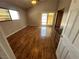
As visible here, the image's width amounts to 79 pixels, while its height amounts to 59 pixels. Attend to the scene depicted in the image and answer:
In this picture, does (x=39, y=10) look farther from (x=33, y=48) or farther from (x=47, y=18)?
(x=33, y=48)

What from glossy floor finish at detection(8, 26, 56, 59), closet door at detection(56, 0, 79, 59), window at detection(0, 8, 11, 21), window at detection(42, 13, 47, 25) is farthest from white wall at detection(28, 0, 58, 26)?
closet door at detection(56, 0, 79, 59)

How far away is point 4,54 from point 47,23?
22.6ft

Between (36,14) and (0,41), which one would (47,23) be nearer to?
(36,14)

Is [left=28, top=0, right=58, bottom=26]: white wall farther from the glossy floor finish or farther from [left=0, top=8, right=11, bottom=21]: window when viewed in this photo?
the glossy floor finish

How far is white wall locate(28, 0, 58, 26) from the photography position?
252 inches

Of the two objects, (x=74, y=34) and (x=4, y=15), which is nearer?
(x=74, y=34)

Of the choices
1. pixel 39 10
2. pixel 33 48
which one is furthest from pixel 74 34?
pixel 39 10

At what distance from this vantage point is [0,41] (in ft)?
2.31

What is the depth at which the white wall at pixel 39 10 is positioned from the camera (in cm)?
639

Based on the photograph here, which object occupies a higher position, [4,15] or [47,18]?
[4,15]

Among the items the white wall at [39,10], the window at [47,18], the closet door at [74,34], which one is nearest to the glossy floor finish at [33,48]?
the closet door at [74,34]

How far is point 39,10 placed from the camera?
6.73m

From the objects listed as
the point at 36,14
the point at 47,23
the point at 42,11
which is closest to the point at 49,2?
the point at 42,11

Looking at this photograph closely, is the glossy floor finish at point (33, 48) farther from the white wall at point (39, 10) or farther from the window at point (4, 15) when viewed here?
the white wall at point (39, 10)
